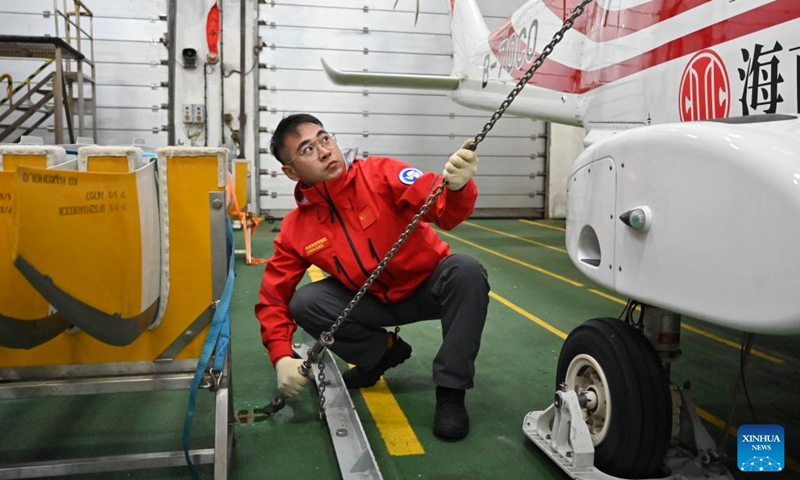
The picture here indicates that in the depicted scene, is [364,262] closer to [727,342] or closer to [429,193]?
[429,193]

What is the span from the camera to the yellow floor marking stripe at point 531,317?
12.0ft

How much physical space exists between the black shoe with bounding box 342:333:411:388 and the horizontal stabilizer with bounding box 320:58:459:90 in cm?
411

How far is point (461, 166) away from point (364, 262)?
0.62m

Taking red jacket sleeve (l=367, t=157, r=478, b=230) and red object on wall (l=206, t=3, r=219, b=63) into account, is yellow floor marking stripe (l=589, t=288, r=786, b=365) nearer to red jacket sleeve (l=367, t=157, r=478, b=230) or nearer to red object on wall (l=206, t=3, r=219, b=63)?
red jacket sleeve (l=367, t=157, r=478, b=230)

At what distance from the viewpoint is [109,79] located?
28.2 ft

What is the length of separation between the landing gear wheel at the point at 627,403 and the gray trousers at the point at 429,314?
0.50 meters

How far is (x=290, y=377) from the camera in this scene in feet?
6.31

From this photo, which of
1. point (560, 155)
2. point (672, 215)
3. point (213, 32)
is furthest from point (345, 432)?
point (560, 155)

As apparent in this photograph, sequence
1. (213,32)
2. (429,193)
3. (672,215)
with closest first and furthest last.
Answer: (672,215), (429,193), (213,32)

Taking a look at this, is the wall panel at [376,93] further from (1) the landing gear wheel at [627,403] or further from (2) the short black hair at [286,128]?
(1) the landing gear wheel at [627,403]

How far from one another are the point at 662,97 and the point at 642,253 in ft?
4.58

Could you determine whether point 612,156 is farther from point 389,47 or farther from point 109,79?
point 109,79

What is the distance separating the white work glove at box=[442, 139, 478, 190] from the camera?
1.81 meters

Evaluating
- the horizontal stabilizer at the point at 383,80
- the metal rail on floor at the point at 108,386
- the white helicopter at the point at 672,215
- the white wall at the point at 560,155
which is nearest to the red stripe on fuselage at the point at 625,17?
the white helicopter at the point at 672,215
